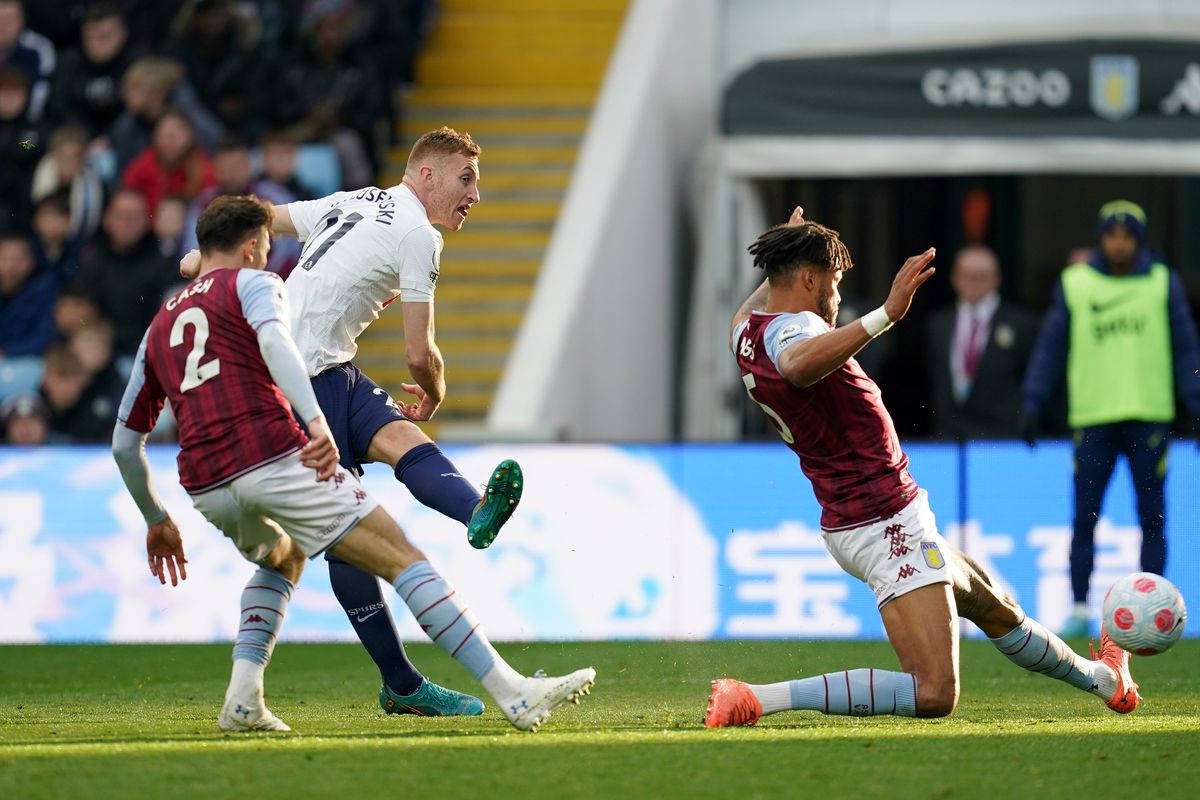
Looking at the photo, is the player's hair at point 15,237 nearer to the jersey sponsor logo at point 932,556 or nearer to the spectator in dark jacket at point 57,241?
the spectator in dark jacket at point 57,241

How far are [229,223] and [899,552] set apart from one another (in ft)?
8.08

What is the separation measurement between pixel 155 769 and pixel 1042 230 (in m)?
14.3

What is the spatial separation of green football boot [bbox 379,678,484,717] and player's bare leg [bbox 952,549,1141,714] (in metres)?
1.82

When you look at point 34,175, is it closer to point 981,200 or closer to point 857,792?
point 981,200

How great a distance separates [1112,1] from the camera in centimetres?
1669

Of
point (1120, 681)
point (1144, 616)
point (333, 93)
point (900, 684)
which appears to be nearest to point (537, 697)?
point (900, 684)

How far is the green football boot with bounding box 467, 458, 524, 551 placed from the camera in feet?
21.1

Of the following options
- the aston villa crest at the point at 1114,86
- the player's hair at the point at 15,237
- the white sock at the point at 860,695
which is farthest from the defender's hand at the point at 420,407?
the aston villa crest at the point at 1114,86

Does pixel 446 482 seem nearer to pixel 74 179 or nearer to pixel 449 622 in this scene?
pixel 449 622

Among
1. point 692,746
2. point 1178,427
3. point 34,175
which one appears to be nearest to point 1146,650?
point 692,746

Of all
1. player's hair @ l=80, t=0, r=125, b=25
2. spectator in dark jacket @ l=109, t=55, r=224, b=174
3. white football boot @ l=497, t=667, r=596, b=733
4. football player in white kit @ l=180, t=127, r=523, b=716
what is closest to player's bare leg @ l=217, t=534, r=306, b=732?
football player in white kit @ l=180, t=127, r=523, b=716

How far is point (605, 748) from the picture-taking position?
19.3 feet

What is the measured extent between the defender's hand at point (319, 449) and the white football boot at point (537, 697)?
93cm

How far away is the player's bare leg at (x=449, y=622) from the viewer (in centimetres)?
612
